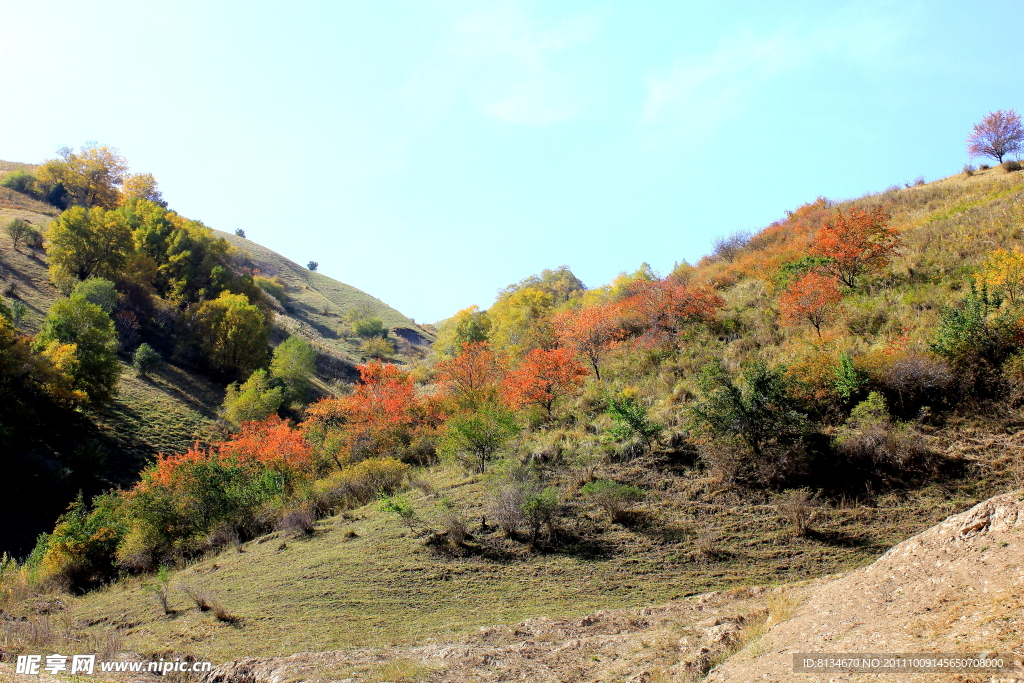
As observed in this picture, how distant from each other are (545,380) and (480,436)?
5.68m

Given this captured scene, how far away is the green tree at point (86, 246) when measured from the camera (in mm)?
49688

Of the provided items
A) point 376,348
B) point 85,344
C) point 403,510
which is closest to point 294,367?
point 85,344

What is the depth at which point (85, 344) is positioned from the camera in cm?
3591

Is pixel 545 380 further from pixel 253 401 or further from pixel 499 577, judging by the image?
pixel 253 401

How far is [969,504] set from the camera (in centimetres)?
1255

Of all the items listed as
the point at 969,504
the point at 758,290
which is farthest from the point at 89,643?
the point at 758,290

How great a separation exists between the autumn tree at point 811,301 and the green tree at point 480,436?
12739mm

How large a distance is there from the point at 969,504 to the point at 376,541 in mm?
15410

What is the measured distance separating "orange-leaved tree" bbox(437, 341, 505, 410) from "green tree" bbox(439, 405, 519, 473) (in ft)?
22.8

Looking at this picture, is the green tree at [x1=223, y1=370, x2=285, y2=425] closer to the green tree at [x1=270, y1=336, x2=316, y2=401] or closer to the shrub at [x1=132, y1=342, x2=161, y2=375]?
the green tree at [x1=270, y1=336, x2=316, y2=401]

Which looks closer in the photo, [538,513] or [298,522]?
[538,513]

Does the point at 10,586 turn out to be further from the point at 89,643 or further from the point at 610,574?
the point at 610,574

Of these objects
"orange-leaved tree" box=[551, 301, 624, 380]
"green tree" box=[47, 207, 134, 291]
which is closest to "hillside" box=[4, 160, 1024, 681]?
"orange-leaved tree" box=[551, 301, 624, 380]

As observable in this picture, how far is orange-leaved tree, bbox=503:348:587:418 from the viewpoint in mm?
25422
